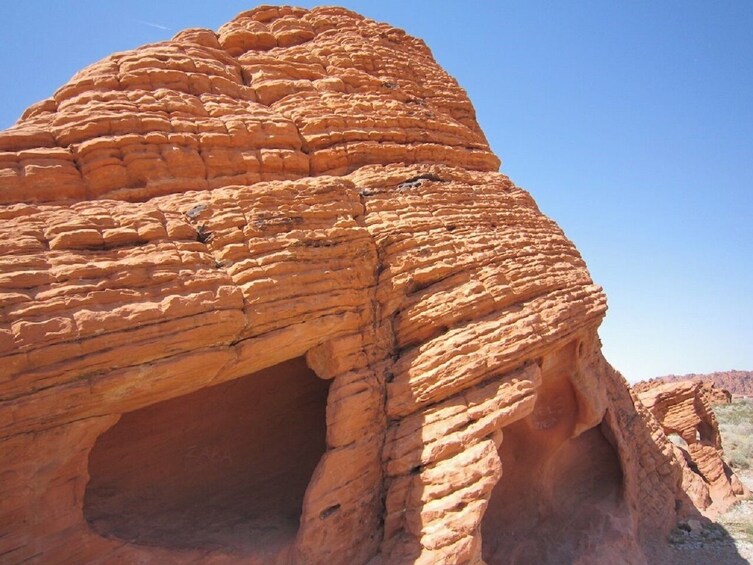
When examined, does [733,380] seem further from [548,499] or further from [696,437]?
[548,499]

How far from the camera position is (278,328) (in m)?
6.91

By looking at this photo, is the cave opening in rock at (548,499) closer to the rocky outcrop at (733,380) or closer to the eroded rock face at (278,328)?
the eroded rock face at (278,328)

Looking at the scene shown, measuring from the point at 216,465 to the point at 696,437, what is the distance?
17095 millimetres

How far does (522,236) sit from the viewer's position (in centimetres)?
977

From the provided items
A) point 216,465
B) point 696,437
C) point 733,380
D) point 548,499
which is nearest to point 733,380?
point 733,380

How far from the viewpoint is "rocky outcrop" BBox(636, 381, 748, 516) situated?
1573 centimetres

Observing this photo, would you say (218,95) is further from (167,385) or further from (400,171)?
(167,385)

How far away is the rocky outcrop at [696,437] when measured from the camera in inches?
619

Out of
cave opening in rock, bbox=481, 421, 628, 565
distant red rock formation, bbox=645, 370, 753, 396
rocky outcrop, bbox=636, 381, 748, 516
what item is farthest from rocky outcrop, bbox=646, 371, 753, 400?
cave opening in rock, bbox=481, 421, 628, 565

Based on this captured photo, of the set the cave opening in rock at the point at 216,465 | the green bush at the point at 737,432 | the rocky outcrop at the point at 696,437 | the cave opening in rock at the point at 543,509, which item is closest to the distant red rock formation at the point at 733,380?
the green bush at the point at 737,432

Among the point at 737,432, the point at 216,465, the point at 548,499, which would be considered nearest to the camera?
the point at 216,465

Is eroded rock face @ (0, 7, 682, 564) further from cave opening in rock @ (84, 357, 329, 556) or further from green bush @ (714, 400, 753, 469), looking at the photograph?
green bush @ (714, 400, 753, 469)

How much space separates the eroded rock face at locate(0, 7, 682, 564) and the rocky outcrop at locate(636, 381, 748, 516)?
671 centimetres

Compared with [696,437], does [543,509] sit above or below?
below
